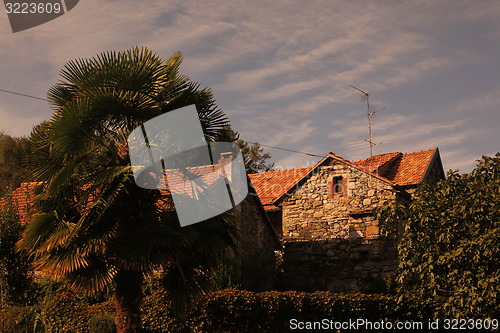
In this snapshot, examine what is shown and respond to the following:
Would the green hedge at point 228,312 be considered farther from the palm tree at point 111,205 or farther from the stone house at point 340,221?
the stone house at point 340,221

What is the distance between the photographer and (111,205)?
10086 mm

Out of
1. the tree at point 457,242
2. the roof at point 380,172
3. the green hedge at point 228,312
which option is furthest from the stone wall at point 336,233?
the tree at point 457,242

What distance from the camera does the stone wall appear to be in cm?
1928

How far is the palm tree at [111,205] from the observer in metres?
9.60

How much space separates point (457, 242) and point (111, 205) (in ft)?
25.8

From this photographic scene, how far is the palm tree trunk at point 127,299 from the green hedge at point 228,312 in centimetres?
292

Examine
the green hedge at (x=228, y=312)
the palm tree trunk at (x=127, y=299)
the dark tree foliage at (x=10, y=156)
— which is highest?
the dark tree foliage at (x=10, y=156)

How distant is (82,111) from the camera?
32.4 feet

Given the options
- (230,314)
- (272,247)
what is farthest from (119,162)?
(272,247)

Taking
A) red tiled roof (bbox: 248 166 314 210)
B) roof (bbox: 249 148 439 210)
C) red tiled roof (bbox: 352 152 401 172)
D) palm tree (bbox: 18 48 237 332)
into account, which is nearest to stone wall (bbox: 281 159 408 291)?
roof (bbox: 249 148 439 210)

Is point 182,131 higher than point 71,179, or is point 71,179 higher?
point 182,131

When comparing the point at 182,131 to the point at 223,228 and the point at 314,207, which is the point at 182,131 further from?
the point at 314,207

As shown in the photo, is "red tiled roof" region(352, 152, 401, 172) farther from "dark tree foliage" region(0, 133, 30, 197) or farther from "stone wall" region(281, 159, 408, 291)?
"dark tree foliage" region(0, 133, 30, 197)

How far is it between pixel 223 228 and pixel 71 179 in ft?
10.2
